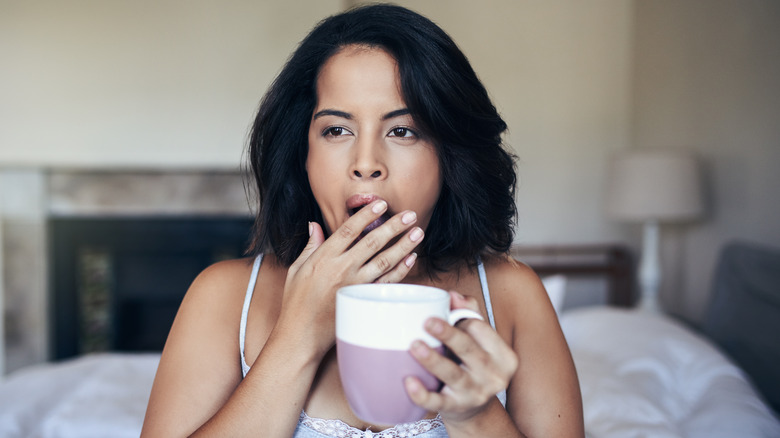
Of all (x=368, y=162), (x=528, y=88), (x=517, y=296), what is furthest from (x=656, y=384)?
(x=528, y=88)

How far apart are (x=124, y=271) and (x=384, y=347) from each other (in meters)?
2.72

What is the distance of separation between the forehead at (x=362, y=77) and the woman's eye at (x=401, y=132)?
0.04 m

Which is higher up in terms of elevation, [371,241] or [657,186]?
[371,241]

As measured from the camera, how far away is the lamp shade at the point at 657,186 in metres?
2.06

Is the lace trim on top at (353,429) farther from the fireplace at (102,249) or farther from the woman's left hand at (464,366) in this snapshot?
the fireplace at (102,249)

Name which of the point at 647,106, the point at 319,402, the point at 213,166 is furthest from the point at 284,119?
the point at 647,106

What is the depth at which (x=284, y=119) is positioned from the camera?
2.88 ft

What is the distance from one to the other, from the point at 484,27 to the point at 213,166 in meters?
1.63

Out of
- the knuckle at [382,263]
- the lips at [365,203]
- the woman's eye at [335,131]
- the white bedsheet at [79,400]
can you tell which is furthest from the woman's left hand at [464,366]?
the white bedsheet at [79,400]

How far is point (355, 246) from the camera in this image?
22.9 inches

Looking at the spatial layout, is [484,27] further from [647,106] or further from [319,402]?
[319,402]

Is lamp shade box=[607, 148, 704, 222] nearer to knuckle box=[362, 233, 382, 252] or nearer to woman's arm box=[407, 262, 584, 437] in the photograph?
woman's arm box=[407, 262, 584, 437]

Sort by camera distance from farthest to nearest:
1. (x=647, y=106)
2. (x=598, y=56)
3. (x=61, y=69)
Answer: (x=598, y=56) < (x=647, y=106) < (x=61, y=69)

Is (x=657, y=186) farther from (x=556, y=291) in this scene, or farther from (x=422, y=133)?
(x=422, y=133)
